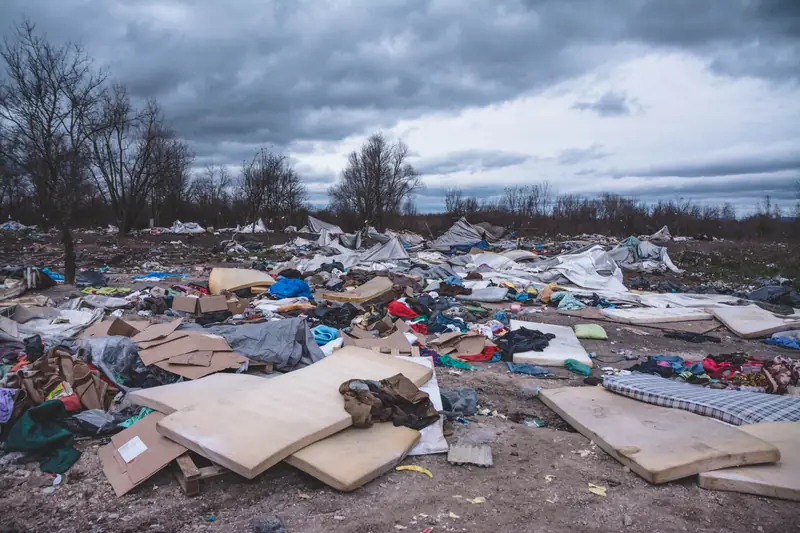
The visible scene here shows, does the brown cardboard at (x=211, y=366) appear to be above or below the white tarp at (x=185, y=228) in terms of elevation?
below

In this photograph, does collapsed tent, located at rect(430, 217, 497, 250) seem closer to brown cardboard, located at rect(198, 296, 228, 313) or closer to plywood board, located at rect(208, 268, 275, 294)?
plywood board, located at rect(208, 268, 275, 294)

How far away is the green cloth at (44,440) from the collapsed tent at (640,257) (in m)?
14.2

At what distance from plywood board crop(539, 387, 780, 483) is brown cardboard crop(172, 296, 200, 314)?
17.9 ft

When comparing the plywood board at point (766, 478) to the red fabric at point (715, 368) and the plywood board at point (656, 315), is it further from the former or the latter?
the plywood board at point (656, 315)

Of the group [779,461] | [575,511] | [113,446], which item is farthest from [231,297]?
[779,461]

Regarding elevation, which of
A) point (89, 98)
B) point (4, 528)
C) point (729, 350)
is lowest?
point (729, 350)

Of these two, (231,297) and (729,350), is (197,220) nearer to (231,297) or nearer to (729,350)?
(231,297)

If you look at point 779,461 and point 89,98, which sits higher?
point 89,98

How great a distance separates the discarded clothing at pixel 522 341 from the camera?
549cm

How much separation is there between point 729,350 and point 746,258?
491 inches

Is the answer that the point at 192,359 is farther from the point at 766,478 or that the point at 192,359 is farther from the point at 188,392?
the point at 766,478

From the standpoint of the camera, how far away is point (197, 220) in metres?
31.9

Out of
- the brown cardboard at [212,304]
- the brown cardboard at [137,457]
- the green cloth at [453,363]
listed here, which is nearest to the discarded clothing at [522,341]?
the green cloth at [453,363]

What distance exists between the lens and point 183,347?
425cm
